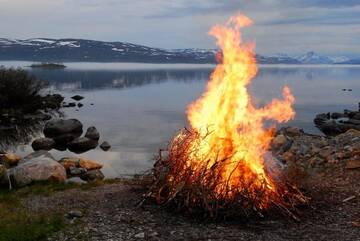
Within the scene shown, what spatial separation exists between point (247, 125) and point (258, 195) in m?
2.55

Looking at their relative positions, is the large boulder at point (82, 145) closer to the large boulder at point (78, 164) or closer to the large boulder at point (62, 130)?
the large boulder at point (62, 130)

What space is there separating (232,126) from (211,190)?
86.3 inches

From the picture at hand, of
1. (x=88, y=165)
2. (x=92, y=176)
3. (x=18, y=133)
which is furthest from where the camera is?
(x=18, y=133)

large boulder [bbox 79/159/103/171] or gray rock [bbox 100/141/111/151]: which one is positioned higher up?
large boulder [bbox 79/159/103/171]

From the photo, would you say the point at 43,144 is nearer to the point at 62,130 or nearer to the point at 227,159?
the point at 62,130

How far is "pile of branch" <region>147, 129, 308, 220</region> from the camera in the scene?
11.9m

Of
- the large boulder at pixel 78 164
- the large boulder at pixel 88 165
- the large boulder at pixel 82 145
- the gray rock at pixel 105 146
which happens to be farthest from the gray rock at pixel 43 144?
the large boulder at pixel 88 165

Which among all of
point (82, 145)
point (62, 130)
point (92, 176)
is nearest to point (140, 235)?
point (92, 176)

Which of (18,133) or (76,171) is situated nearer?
(76,171)

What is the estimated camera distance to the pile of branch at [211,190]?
11.9m

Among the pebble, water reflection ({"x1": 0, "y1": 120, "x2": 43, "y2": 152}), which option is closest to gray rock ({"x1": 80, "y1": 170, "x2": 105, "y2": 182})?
the pebble

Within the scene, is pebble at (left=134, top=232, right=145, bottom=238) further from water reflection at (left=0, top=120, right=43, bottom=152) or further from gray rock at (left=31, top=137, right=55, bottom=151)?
water reflection at (left=0, top=120, right=43, bottom=152)

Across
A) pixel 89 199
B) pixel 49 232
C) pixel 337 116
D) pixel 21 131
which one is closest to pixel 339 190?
pixel 89 199

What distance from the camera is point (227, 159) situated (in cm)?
1259
